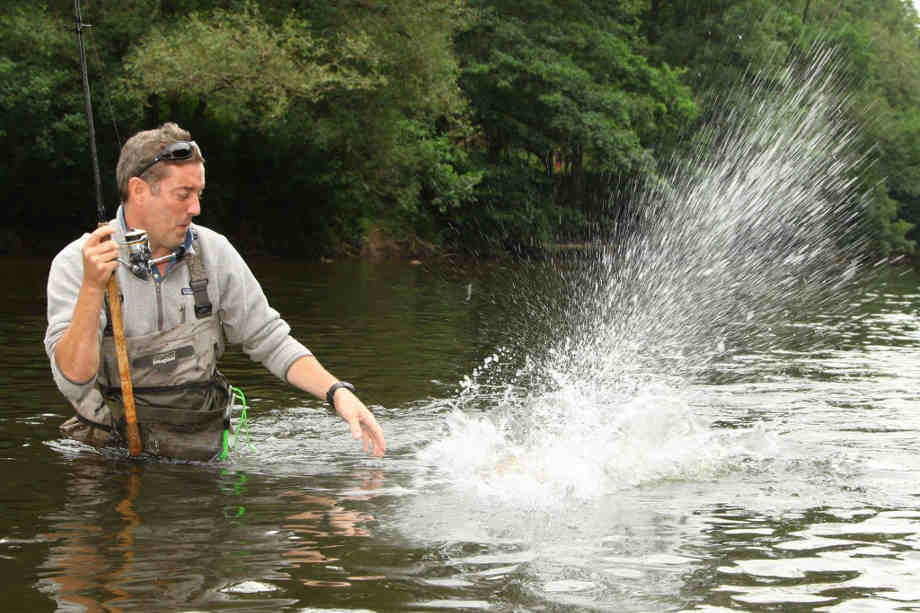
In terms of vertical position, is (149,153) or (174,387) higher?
(149,153)

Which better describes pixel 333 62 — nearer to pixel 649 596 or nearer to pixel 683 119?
pixel 683 119

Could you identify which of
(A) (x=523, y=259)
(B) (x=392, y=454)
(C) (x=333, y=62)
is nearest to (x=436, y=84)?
(C) (x=333, y=62)

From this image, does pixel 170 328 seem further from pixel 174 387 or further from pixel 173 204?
pixel 173 204

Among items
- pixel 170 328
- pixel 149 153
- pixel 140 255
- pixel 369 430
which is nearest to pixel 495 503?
pixel 369 430

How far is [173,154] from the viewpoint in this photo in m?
5.49

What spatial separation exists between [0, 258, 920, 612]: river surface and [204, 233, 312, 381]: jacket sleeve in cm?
78

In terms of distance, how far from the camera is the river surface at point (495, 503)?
458cm

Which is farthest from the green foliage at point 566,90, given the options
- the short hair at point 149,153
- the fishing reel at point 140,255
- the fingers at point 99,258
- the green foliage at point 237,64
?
the fingers at point 99,258

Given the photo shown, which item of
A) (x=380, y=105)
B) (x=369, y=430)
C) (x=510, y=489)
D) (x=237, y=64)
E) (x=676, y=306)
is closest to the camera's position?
(x=369, y=430)

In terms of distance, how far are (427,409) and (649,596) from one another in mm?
5014

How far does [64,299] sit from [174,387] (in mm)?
758

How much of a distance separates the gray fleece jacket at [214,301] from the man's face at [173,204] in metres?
0.20

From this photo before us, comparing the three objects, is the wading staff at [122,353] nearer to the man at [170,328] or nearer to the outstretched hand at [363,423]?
the man at [170,328]

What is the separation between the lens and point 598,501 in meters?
6.16
